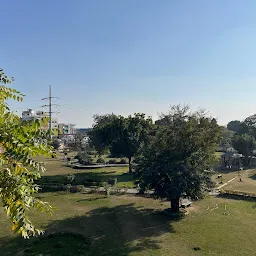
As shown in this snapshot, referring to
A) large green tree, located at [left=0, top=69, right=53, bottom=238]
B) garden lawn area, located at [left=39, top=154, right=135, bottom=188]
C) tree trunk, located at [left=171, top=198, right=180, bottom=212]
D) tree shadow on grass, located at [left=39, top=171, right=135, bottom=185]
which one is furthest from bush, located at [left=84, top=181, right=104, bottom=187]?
large green tree, located at [left=0, top=69, right=53, bottom=238]

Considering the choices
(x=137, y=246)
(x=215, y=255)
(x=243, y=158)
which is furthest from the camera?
(x=243, y=158)

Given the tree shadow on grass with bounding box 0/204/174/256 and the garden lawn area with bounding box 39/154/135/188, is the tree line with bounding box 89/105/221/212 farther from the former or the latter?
the garden lawn area with bounding box 39/154/135/188

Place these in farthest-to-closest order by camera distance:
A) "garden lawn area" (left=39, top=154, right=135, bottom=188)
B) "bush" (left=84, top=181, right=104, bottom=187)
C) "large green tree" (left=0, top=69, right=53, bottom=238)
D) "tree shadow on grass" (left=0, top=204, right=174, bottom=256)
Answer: "garden lawn area" (left=39, top=154, right=135, bottom=188) < "bush" (left=84, top=181, right=104, bottom=187) < "tree shadow on grass" (left=0, top=204, right=174, bottom=256) < "large green tree" (left=0, top=69, right=53, bottom=238)

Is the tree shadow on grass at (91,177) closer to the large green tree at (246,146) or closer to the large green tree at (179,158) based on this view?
the large green tree at (179,158)

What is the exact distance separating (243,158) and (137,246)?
39.5m

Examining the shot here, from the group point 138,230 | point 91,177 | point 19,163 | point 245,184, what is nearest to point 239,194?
point 245,184

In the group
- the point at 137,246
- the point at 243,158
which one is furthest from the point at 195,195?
the point at 243,158

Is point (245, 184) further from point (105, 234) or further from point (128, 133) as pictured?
point (105, 234)

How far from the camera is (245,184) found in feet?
114

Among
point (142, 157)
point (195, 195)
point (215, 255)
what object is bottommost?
point (215, 255)

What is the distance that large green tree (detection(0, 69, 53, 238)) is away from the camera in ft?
14.5

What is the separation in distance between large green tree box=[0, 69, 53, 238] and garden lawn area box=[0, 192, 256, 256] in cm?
1293

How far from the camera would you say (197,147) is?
24094mm

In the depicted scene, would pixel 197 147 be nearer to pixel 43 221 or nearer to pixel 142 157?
pixel 142 157
